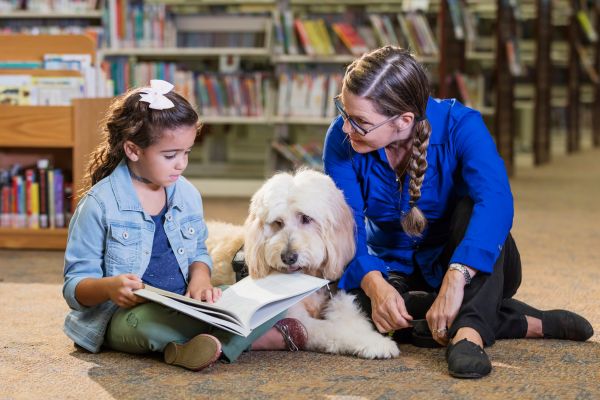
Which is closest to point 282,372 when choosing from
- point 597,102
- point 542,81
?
point 542,81

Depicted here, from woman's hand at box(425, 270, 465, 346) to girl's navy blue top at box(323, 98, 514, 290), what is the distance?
0.17 feet

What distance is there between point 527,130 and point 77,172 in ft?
27.2

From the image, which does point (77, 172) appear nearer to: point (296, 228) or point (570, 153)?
point (296, 228)

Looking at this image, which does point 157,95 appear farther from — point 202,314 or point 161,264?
point 202,314

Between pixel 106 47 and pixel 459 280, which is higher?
pixel 106 47

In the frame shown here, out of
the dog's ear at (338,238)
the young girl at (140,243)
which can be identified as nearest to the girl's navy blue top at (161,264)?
the young girl at (140,243)

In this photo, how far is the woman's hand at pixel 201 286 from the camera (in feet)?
7.34

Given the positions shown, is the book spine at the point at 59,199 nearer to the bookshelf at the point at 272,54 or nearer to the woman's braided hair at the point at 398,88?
the bookshelf at the point at 272,54

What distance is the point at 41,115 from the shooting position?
3885mm

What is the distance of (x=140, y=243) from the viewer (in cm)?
228

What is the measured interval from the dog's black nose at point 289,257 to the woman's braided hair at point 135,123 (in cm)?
40

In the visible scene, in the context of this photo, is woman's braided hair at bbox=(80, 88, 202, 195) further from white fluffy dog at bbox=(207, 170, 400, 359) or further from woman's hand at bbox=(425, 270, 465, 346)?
woman's hand at bbox=(425, 270, 465, 346)

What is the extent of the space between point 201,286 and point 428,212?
2.20ft

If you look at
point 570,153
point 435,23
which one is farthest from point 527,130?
point 435,23
